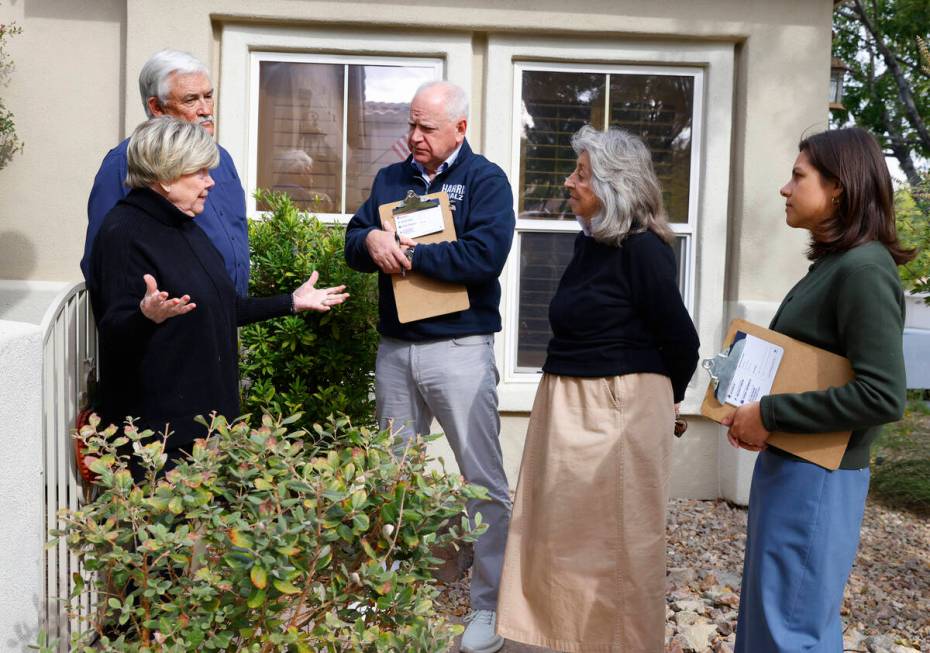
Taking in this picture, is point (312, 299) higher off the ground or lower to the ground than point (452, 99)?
lower

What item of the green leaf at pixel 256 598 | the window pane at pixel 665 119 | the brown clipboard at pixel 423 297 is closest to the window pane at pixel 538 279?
the window pane at pixel 665 119

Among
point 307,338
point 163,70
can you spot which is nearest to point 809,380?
point 307,338

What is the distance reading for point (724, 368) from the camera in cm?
284

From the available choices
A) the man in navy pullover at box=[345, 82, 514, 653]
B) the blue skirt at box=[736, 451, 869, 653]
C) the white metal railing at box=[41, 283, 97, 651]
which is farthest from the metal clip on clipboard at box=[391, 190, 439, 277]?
the blue skirt at box=[736, 451, 869, 653]

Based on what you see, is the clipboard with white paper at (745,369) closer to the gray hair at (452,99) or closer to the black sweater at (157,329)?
the black sweater at (157,329)

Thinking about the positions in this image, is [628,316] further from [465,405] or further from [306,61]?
[306,61]

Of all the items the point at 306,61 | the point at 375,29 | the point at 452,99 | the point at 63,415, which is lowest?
the point at 63,415

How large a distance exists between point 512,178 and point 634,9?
1.25 metres

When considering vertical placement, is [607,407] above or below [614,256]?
below

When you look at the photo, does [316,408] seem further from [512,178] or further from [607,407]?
[512,178]

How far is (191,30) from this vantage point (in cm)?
572

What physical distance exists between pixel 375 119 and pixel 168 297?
3.36 m

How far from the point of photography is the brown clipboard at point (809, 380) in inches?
102

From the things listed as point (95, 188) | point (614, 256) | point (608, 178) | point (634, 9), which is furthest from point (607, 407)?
point (634, 9)
